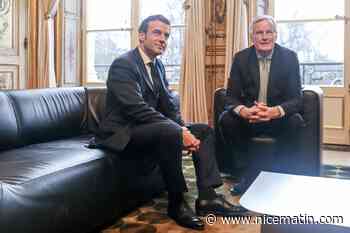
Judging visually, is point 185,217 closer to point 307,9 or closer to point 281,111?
point 281,111

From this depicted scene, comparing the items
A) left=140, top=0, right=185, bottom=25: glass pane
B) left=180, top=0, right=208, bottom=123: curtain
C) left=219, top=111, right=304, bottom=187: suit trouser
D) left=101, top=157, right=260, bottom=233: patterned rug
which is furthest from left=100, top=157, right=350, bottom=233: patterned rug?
left=140, top=0, right=185, bottom=25: glass pane

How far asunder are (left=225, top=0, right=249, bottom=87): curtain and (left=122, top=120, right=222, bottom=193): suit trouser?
2.24 metres

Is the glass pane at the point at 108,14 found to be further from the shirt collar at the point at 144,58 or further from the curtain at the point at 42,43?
the shirt collar at the point at 144,58

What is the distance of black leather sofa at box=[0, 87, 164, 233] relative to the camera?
1596mm

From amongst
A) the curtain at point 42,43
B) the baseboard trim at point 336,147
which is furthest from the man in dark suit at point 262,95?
the curtain at point 42,43

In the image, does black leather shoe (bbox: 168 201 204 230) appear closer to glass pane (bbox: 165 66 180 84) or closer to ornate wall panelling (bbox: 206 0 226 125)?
ornate wall panelling (bbox: 206 0 226 125)

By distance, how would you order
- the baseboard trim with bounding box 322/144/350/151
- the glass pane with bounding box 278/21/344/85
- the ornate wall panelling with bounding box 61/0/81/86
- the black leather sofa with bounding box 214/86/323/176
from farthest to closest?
the ornate wall panelling with bounding box 61/0/81/86 < the glass pane with bounding box 278/21/344/85 < the baseboard trim with bounding box 322/144/350/151 < the black leather sofa with bounding box 214/86/323/176

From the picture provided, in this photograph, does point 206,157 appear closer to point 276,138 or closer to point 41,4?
point 276,138

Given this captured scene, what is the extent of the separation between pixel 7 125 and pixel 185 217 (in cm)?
109

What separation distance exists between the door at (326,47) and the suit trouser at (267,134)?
1893 millimetres

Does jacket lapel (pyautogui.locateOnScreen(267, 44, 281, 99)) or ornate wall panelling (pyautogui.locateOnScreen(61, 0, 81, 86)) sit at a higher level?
ornate wall panelling (pyautogui.locateOnScreen(61, 0, 81, 86))

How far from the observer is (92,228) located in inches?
78.0

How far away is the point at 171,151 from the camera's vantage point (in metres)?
2.12

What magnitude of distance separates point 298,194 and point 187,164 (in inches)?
82.4
